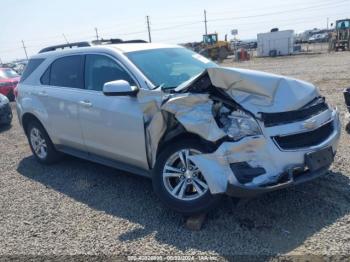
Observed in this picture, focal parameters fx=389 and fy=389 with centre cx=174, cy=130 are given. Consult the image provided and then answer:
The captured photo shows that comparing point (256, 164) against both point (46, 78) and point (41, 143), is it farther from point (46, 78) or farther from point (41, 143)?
point (41, 143)

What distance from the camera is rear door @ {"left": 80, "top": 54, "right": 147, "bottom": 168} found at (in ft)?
14.8

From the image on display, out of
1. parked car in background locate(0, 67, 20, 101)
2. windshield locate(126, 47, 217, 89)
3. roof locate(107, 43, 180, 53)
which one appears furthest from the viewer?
parked car in background locate(0, 67, 20, 101)

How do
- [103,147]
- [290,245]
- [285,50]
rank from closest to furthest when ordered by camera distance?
[290,245] < [103,147] < [285,50]

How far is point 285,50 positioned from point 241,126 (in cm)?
4170

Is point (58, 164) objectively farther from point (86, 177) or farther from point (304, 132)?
point (304, 132)

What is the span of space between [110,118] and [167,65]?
100 cm

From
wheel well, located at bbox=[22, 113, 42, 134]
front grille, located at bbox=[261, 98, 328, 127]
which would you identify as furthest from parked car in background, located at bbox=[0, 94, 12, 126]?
front grille, located at bbox=[261, 98, 328, 127]

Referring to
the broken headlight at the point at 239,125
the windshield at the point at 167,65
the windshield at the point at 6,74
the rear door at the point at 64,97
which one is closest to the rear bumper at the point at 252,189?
the broken headlight at the point at 239,125

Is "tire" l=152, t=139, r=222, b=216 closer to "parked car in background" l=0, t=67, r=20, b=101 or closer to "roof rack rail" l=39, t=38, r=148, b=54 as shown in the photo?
"roof rack rail" l=39, t=38, r=148, b=54

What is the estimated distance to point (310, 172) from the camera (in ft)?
12.5

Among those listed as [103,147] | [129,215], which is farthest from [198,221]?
[103,147]

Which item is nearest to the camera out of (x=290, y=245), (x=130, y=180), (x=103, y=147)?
(x=290, y=245)

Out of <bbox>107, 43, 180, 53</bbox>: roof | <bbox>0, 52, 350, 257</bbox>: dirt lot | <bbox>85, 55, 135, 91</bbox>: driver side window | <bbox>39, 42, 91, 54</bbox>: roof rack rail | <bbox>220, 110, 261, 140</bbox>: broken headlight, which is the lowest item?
<bbox>0, 52, 350, 257</bbox>: dirt lot

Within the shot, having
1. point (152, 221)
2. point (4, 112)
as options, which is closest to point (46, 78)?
point (152, 221)
